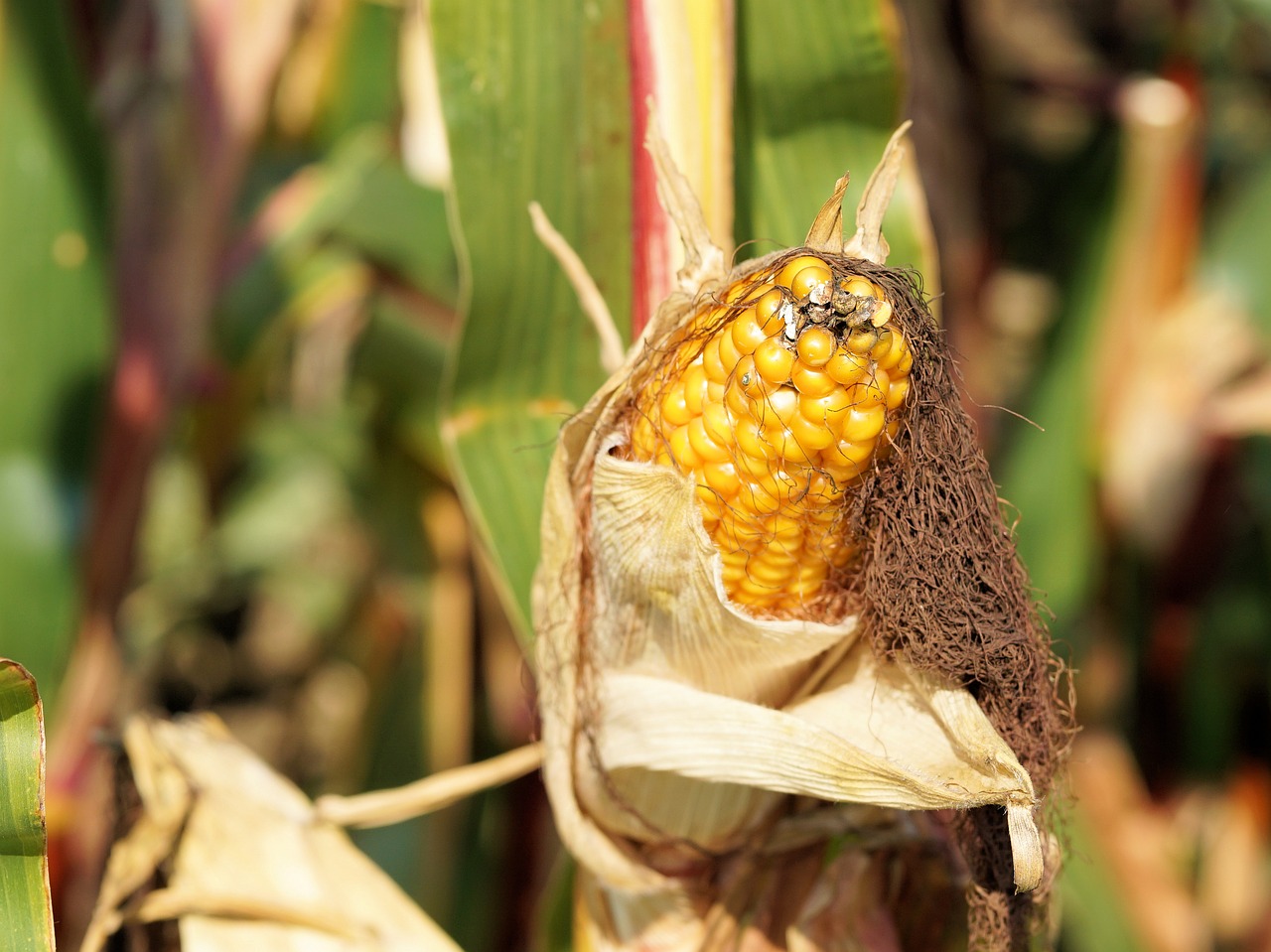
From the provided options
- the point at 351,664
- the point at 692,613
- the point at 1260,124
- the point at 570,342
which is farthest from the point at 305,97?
the point at 1260,124

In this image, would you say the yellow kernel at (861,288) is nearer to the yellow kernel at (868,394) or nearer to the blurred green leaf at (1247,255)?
the yellow kernel at (868,394)

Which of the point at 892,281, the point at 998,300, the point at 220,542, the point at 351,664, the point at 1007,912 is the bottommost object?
the point at 351,664

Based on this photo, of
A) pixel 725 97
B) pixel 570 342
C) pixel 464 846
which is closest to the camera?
pixel 725 97

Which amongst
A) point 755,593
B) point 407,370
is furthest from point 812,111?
point 407,370

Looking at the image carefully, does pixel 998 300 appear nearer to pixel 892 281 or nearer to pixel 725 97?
pixel 725 97

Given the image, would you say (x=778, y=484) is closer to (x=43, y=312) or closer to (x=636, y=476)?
(x=636, y=476)

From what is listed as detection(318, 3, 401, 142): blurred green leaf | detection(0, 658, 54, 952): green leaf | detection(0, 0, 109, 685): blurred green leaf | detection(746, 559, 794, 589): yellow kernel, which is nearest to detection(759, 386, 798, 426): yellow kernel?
detection(746, 559, 794, 589): yellow kernel

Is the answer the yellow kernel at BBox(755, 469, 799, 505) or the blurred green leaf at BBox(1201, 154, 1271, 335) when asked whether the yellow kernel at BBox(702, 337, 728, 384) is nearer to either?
the yellow kernel at BBox(755, 469, 799, 505)
